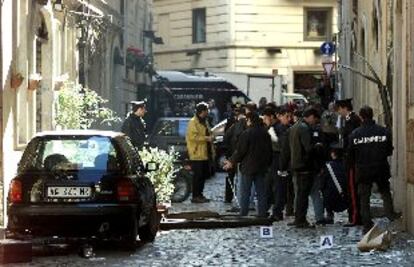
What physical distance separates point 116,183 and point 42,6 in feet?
25.9

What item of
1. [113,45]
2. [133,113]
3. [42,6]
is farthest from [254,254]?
[113,45]

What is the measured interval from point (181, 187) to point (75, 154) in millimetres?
8057

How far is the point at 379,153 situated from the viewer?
14352 millimetres

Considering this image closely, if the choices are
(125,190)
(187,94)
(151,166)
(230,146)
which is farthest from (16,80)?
(187,94)

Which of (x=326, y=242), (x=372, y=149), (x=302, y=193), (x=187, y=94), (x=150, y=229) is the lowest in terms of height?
(x=326, y=242)

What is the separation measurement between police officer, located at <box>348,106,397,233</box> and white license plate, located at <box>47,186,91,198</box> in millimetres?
4023

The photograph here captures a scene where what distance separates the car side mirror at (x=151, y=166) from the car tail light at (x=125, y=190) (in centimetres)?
141

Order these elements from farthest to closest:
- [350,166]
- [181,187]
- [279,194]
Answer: [181,187]
[279,194]
[350,166]

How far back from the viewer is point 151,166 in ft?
48.5

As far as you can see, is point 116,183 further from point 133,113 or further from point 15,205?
point 133,113

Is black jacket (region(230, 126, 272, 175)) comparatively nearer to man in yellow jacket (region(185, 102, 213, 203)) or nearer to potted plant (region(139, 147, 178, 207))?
potted plant (region(139, 147, 178, 207))

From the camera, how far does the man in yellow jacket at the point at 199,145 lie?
2042cm

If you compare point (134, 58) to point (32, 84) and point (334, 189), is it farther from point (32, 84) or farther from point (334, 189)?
point (334, 189)

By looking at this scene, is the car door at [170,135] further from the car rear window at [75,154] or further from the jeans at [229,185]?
the car rear window at [75,154]
